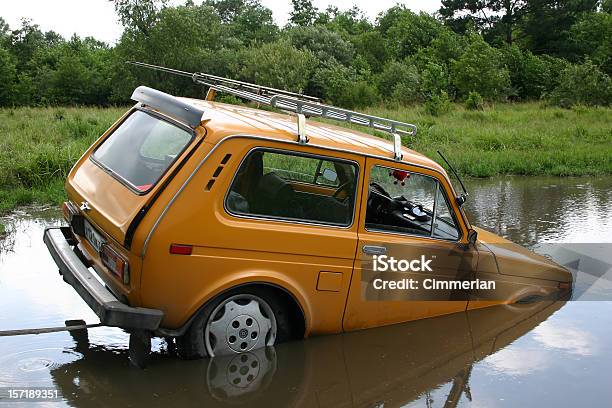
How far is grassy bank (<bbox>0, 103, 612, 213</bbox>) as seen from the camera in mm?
11352

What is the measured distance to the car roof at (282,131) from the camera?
5203 millimetres

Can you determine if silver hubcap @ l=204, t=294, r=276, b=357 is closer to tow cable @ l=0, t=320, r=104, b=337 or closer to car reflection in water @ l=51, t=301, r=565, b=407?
car reflection in water @ l=51, t=301, r=565, b=407

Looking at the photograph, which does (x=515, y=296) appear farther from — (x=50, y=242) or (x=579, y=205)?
(x=579, y=205)

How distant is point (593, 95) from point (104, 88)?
114ft

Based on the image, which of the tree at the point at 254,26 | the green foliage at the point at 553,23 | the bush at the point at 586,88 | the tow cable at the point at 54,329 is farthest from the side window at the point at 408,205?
the tree at the point at 254,26

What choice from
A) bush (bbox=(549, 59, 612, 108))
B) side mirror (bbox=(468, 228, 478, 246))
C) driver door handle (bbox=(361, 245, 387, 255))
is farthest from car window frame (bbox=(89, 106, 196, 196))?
bush (bbox=(549, 59, 612, 108))

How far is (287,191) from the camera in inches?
218

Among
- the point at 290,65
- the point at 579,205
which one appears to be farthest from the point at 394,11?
the point at 579,205

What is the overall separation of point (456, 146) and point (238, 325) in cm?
1289

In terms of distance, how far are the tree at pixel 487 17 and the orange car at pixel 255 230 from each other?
5282cm

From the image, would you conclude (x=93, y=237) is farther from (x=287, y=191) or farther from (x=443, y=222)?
(x=443, y=222)

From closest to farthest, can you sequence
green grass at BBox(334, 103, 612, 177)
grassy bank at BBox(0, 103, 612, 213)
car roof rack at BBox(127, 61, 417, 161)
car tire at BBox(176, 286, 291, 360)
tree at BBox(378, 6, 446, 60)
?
1. car tire at BBox(176, 286, 291, 360)
2. car roof rack at BBox(127, 61, 417, 161)
3. grassy bank at BBox(0, 103, 612, 213)
4. green grass at BBox(334, 103, 612, 177)
5. tree at BBox(378, 6, 446, 60)

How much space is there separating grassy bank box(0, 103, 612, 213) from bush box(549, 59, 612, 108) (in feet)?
24.4

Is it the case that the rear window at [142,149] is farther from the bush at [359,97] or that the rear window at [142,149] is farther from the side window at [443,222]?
the bush at [359,97]
